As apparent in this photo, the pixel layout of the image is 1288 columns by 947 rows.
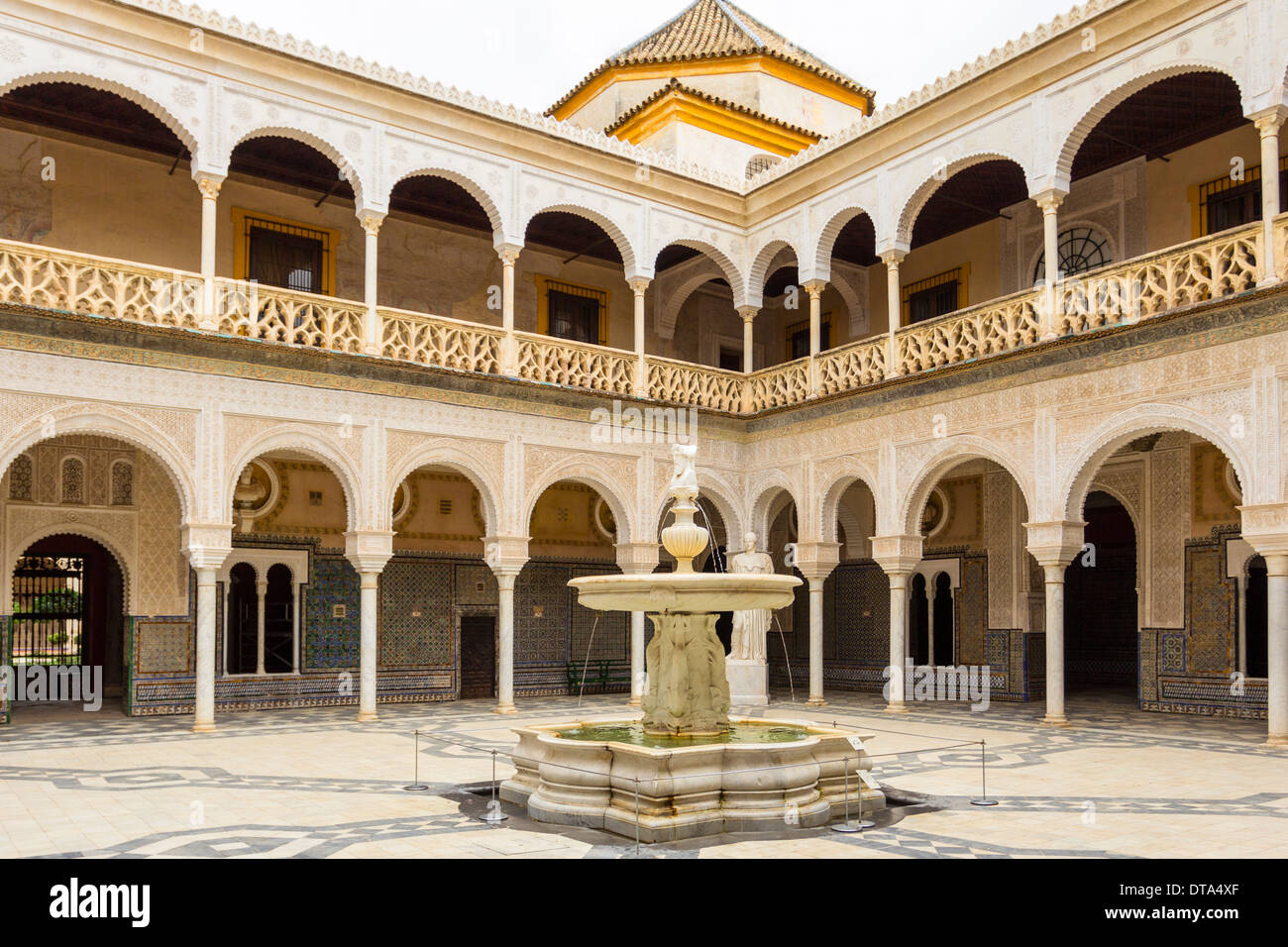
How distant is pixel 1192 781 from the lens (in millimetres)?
7750

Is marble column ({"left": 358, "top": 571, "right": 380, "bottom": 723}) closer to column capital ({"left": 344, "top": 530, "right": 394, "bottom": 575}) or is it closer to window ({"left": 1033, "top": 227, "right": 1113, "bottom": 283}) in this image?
column capital ({"left": 344, "top": 530, "right": 394, "bottom": 575})

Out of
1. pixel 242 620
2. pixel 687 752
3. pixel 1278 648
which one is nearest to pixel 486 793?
pixel 687 752

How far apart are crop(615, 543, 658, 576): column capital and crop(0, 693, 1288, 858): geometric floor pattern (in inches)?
118

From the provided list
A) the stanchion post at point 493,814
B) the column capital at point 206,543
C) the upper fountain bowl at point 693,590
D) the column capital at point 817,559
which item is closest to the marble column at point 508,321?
the column capital at point 206,543

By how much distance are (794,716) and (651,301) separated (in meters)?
7.55

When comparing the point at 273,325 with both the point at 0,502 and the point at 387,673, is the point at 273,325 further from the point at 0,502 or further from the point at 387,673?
the point at 387,673

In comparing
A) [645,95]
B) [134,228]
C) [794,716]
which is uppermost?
[645,95]

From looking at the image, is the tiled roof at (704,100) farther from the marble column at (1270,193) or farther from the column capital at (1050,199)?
the marble column at (1270,193)

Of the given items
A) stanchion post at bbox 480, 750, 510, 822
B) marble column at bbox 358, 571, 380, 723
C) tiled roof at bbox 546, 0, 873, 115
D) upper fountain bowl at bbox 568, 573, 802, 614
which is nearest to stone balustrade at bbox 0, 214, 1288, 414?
marble column at bbox 358, 571, 380, 723

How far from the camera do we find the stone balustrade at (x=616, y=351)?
Result: 10.6 m

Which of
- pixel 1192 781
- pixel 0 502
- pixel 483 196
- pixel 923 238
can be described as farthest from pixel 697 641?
pixel 923 238

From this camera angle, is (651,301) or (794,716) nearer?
(794,716)

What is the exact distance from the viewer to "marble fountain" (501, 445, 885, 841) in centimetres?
608

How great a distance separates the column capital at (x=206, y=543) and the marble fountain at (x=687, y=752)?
17.0ft
